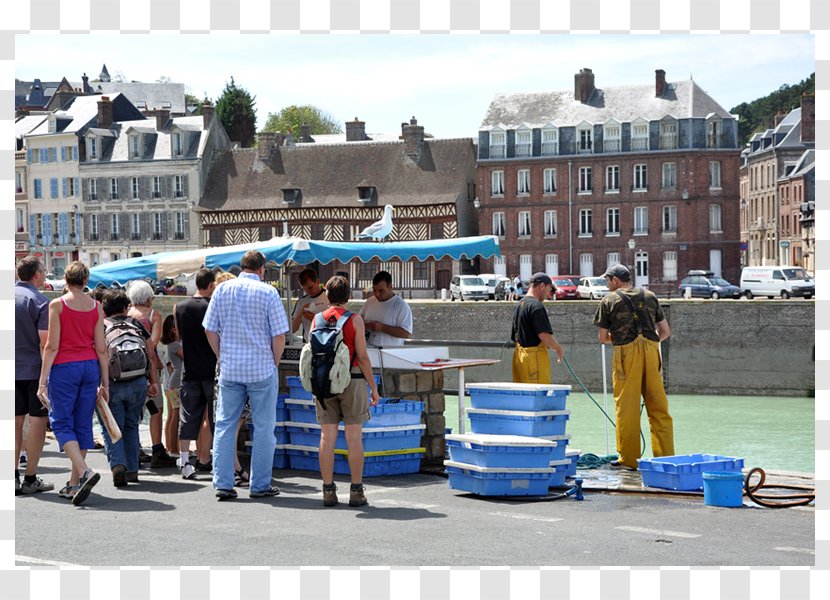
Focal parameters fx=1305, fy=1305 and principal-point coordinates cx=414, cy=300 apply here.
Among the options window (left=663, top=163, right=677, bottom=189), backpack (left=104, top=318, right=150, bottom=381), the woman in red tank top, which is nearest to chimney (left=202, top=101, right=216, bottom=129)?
window (left=663, top=163, right=677, bottom=189)

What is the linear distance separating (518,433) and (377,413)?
1.28 metres

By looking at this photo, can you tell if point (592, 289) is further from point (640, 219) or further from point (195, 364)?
point (195, 364)

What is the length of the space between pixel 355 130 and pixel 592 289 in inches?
1157

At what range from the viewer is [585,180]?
70.0m

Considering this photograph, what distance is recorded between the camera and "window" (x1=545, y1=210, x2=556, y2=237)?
69938 mm

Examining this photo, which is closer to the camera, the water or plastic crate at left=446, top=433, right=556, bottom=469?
plastic crate at left=446, top=433, right=556, bottom=469

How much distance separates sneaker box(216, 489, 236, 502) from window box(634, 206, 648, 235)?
60.0m

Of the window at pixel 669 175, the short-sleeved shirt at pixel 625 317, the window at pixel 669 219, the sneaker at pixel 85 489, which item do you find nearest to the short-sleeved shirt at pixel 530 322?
the short-sleeved shirt at pixel 625 317

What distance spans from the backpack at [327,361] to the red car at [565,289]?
46916mm

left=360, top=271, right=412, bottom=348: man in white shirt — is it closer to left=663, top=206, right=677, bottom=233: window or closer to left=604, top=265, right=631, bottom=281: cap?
left=604, top=265, right=631, bottom=281: cap

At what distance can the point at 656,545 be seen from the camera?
8156mm

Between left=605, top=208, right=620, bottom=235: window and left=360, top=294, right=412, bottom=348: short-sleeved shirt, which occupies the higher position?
left=605, top=208, right=620, bottom=235: window

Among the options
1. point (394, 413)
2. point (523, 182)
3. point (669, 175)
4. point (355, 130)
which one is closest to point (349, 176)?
point (523, 182)

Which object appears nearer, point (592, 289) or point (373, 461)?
point (373, 461)
